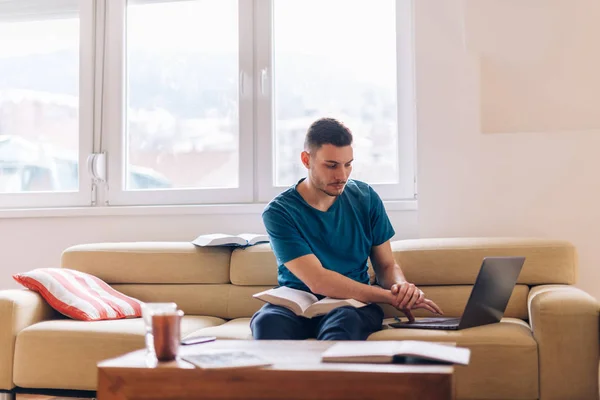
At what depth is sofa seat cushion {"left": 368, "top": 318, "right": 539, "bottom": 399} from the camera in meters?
2.23

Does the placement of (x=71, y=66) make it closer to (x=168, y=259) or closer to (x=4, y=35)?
(x=4, y=35)

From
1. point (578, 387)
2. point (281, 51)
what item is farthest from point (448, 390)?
point (281, 51)

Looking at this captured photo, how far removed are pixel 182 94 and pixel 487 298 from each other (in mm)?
2142

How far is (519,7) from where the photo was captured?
3260 millimetres

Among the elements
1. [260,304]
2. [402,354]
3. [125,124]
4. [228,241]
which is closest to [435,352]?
[402,354]

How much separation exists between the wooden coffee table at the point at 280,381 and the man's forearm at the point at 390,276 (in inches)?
37.2

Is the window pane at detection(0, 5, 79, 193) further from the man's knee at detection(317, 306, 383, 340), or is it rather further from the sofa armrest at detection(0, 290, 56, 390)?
the man's knee at detection(317, 306, 383, 340)

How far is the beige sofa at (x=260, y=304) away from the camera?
2.23 m

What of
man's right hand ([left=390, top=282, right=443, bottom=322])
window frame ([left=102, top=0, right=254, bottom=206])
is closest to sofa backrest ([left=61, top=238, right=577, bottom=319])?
man's right hand ([left=390, top=282, right=443, bottom=322])

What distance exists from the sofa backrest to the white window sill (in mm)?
426

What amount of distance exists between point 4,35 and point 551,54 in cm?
290

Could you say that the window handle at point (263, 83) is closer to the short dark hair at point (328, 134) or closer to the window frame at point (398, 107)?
the window frame at point (398, 107)

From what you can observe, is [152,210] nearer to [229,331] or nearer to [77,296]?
[77,296]

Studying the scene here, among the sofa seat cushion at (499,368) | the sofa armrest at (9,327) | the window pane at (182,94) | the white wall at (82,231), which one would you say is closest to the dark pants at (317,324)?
the sofa seat cushion at (499,368)
